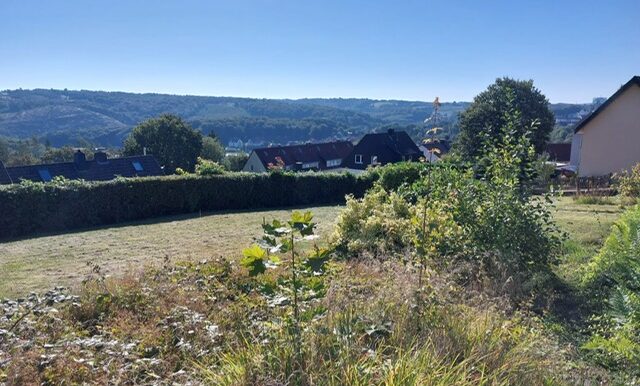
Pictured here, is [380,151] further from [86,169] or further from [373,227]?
[373,227]

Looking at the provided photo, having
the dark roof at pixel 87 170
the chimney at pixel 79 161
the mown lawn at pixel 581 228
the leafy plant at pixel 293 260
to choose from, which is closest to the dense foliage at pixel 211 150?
the dark roof at pixel 87 170

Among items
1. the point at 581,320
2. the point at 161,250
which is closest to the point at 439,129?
the point at 581,320

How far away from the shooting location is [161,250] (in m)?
8.11

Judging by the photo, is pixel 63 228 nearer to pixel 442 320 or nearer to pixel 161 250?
pixel 161 250

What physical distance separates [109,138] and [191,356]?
82093 millimetres

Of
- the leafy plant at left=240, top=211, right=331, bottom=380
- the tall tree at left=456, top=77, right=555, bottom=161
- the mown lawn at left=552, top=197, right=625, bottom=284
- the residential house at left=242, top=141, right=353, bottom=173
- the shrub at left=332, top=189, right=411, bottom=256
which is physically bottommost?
the residential house at left=242, top=141, right=353, bottom=173

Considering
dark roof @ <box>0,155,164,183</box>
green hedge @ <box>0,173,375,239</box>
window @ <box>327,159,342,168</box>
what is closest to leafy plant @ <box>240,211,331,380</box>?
green hedge @ <box>0,173,375,239</box>

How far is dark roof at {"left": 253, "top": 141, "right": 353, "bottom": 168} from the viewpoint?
44812 millimetres

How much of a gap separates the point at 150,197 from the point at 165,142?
26341 mm

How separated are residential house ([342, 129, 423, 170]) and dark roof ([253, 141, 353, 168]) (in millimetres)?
8939

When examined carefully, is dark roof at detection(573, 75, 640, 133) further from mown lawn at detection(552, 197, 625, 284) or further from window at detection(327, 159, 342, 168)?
window at detection(327, 159, 342, 168)

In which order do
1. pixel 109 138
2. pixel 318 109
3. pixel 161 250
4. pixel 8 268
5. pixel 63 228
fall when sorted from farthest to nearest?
pixel 318 109
pixel 109 138
pixel 63 228
pixel 161 250
pixel 8 268

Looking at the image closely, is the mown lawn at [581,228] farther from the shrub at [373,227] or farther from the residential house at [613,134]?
the residential house at [613,134]

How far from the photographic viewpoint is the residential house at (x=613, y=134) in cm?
1673
